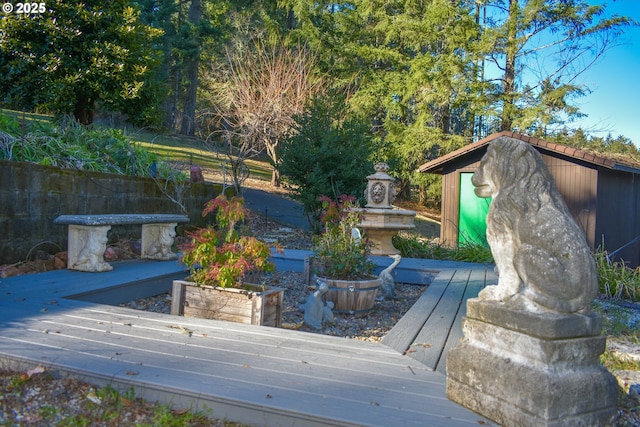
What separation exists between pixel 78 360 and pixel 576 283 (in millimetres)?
2675

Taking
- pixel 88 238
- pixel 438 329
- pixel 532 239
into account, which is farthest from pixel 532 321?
pixel 88 238

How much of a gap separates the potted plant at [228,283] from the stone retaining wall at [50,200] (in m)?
2.66

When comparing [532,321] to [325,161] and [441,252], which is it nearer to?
[441,252]

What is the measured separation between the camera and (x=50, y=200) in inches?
253

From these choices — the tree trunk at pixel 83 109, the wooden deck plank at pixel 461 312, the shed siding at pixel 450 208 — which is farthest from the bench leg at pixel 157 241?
the shed siding at pixel 450 208

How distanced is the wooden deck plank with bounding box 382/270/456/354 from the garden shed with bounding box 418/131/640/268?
4.62 meters

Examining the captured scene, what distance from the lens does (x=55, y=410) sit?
268 centimetres

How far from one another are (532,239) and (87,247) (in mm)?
4972

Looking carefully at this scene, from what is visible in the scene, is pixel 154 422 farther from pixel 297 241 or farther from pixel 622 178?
pixel 622 178

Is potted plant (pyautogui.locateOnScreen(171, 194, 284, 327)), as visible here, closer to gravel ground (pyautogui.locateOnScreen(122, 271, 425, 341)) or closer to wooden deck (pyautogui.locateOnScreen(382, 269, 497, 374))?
gravel ground (pyautogui.locateOnScreen(122, 271, 425, 341))

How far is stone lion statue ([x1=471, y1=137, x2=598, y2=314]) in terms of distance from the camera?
7.68 feet

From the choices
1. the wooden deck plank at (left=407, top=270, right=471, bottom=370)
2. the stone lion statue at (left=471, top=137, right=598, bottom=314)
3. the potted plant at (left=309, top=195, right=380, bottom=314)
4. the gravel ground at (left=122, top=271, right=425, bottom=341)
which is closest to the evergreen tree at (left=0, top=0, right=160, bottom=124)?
the gravel ground at (left=122, top=271, right=425, bottom=341)

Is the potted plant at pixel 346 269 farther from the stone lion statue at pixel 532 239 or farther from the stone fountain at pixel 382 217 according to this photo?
the stone lion statue at pixel 532 239

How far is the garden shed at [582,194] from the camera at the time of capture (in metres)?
10.1
